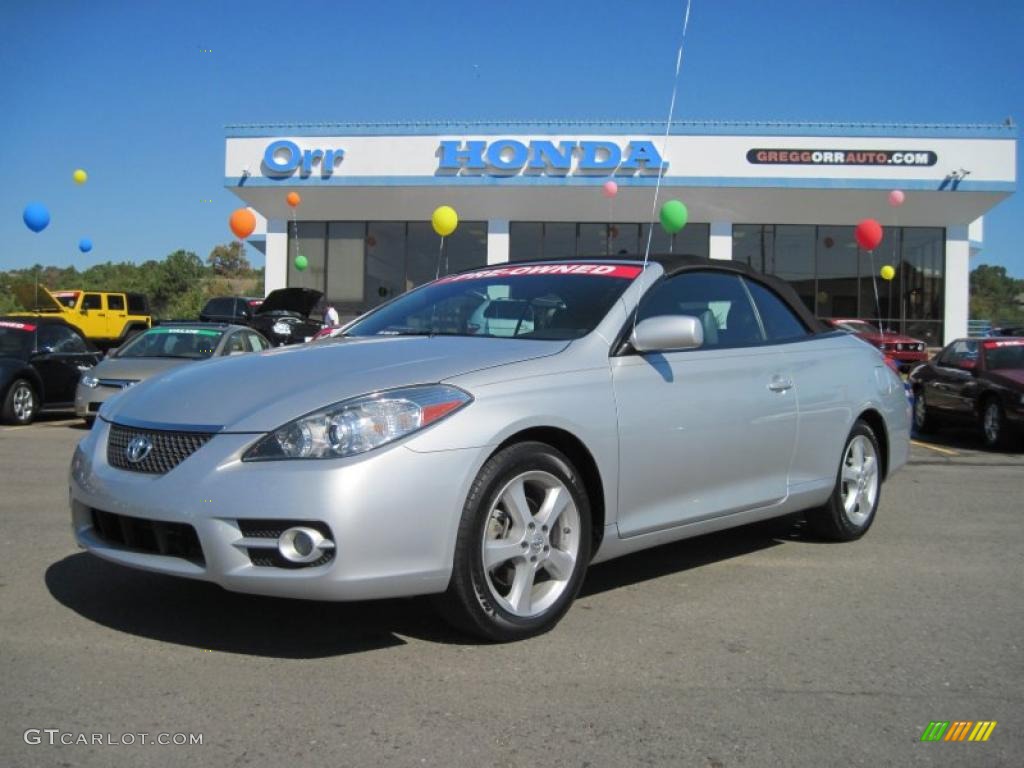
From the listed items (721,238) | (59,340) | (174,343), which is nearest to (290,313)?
(59,340)

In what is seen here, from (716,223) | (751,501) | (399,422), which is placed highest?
(716,223)

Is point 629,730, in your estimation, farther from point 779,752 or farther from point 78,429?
point 78,429

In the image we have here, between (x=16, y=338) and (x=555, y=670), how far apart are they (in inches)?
449

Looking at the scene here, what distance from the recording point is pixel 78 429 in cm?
1182

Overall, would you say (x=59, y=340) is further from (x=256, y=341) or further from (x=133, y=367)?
(x=256, y=341)

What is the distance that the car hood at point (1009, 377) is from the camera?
10.8m

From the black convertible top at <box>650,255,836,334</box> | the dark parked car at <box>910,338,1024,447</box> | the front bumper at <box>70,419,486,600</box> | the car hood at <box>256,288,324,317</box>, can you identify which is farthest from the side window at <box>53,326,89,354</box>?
the dark parked car at <box>910,338,1024,447</box>

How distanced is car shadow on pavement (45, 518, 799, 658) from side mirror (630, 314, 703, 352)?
1.23 metres

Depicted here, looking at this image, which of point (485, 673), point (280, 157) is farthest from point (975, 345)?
point (280, 157)

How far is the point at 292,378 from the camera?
363 centimetres

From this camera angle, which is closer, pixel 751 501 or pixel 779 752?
pixel 779 752

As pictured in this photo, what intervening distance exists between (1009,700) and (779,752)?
102 cm

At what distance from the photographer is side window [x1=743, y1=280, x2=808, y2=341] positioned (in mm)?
5262
